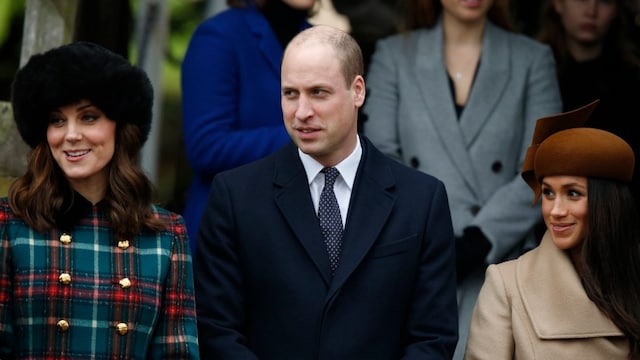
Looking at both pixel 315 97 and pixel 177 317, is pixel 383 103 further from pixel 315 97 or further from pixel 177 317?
pixel 177 317

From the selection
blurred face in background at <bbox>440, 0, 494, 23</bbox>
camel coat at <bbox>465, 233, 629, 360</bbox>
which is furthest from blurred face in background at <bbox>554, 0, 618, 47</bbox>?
camel coat at <bbox>465, 233, 629, 360</bbox>

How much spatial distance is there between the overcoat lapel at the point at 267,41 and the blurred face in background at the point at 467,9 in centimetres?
77

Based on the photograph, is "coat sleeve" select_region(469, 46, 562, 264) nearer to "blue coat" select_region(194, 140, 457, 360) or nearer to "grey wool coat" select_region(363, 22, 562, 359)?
"grey wool coat" select_region(363, 22, 562, 359)

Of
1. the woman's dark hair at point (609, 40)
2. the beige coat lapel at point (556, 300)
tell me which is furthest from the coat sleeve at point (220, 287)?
the woman's dark hair at point (609, 40)

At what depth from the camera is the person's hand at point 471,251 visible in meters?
5.98

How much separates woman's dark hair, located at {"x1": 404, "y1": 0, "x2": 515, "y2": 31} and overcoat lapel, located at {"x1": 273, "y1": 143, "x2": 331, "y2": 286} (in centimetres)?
152

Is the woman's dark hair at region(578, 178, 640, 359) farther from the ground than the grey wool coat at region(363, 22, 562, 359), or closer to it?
closer to it

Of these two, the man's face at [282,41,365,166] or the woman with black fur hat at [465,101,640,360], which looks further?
the woman with black fur hat at [465,101,640,360]

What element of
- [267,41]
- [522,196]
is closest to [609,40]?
[522,196]

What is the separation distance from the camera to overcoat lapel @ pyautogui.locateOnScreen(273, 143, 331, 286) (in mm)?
4961

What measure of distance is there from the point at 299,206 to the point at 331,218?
0.11 meters

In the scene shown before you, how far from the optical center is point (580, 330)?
5.18 meters

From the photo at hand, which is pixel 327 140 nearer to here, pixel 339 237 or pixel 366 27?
pixel 339 237

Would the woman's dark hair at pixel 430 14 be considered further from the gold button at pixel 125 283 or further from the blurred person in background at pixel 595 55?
the gold button at pixel 125 283
